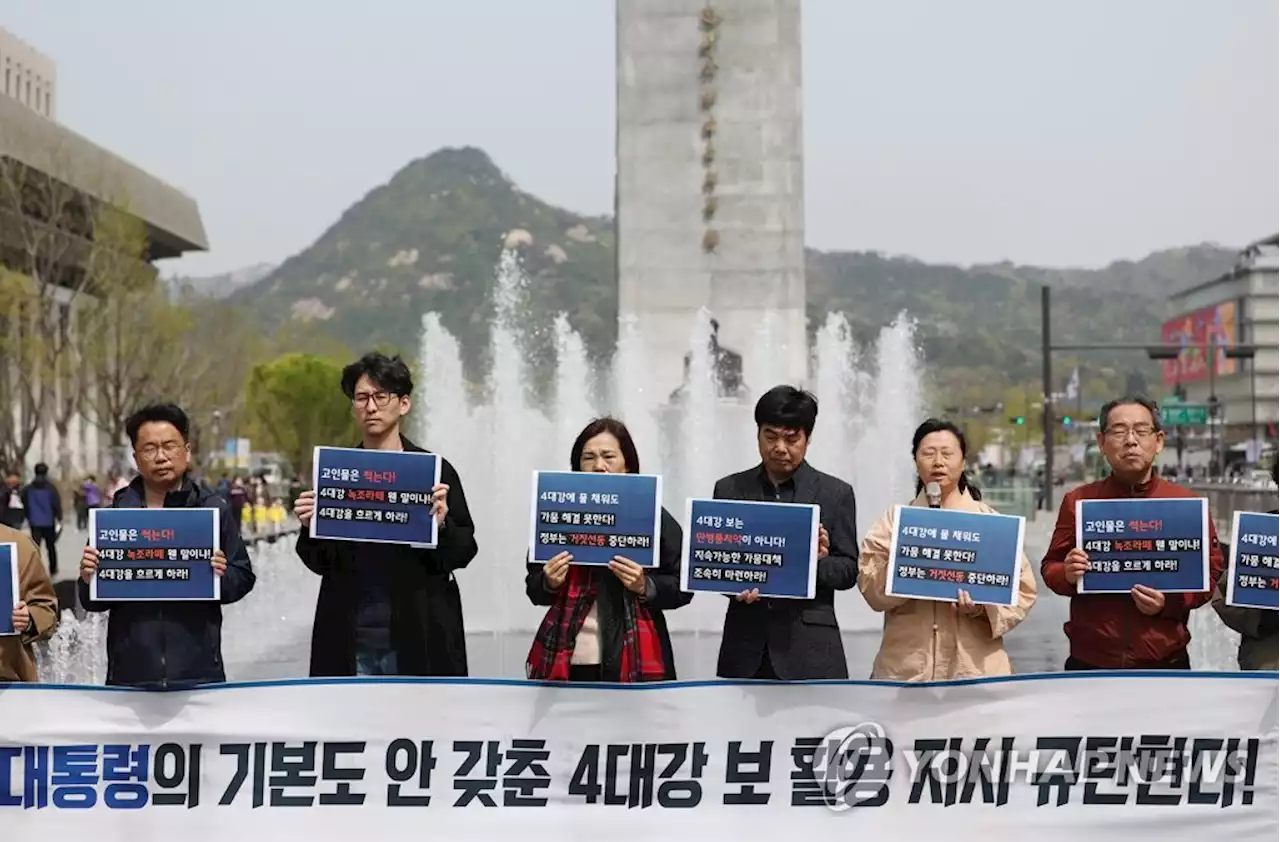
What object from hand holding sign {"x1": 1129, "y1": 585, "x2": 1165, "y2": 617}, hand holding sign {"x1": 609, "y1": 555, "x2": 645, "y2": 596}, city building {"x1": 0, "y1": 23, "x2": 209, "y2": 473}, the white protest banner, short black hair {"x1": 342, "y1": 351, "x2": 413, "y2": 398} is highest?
city building {"x1": 0, "y1": 23, "x2": 209, "y2": 473}

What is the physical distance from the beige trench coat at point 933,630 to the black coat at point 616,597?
70cm

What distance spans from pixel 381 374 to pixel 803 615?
1791mm

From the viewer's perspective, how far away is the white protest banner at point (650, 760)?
5.94 metres

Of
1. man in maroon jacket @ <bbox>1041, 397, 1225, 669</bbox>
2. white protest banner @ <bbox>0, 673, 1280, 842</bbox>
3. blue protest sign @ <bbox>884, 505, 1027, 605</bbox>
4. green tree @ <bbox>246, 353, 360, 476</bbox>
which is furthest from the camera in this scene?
green tree @ <bbox>246, 353, 360, 476</bbox>

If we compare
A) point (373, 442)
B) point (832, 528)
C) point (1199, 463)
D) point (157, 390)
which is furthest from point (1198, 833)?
point (1199, 463)

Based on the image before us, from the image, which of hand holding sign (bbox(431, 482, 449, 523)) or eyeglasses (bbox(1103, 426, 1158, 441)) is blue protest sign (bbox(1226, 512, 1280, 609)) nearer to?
eyeglasses (bbox(1103, 426, 1158, 441))

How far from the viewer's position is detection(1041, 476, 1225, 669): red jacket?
6.28m

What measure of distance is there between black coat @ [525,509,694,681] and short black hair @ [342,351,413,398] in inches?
33.0

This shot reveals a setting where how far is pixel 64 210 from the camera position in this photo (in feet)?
195

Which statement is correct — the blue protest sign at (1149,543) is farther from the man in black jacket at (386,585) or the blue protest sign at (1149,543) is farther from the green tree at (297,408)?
the green tree at (297,408)

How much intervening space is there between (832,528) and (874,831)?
1.09 m

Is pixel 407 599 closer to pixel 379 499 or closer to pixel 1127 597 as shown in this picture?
pixel 379 499

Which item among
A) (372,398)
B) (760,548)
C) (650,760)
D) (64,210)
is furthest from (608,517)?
(64,210)

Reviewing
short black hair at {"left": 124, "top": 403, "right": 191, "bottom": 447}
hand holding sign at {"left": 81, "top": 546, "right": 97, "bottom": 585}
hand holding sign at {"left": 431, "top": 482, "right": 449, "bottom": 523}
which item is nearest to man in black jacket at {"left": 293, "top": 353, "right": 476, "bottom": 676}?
hand holding sign at {"left": 431, "top": 482, "right": 449, "bottom": 523}
